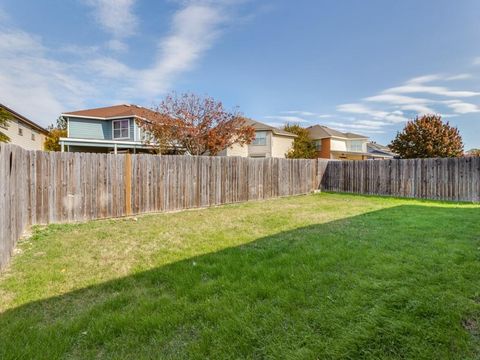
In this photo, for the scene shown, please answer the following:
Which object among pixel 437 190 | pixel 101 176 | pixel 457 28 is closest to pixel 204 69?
pixel 101 176

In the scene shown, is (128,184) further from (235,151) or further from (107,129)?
(235,151)

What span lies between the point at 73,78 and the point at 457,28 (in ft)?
56.3

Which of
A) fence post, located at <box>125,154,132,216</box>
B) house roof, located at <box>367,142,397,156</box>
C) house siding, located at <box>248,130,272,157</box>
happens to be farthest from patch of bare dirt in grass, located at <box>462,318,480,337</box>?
house roof, located at <box>367,142,397,156</box>

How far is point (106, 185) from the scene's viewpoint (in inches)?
308

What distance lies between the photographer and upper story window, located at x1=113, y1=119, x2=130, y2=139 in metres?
22.4

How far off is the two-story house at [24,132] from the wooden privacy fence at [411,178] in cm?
2135

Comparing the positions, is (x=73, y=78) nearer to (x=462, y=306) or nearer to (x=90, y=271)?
(x=90, y=271)

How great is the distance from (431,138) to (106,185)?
23479mm

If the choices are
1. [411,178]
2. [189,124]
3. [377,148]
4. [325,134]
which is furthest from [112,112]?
[377,148]

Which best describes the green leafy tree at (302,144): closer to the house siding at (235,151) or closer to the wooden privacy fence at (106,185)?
the house siding at (235,151)

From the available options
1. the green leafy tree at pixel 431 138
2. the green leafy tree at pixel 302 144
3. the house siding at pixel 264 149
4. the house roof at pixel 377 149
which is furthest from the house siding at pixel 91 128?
the house roof at pixel 377 149

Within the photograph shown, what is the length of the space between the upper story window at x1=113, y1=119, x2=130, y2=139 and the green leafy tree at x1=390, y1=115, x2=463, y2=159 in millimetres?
22486

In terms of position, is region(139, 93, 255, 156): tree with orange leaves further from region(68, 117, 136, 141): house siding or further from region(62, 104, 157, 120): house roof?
region(68, 117, 136, 141): house siding

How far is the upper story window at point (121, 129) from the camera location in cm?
2242
